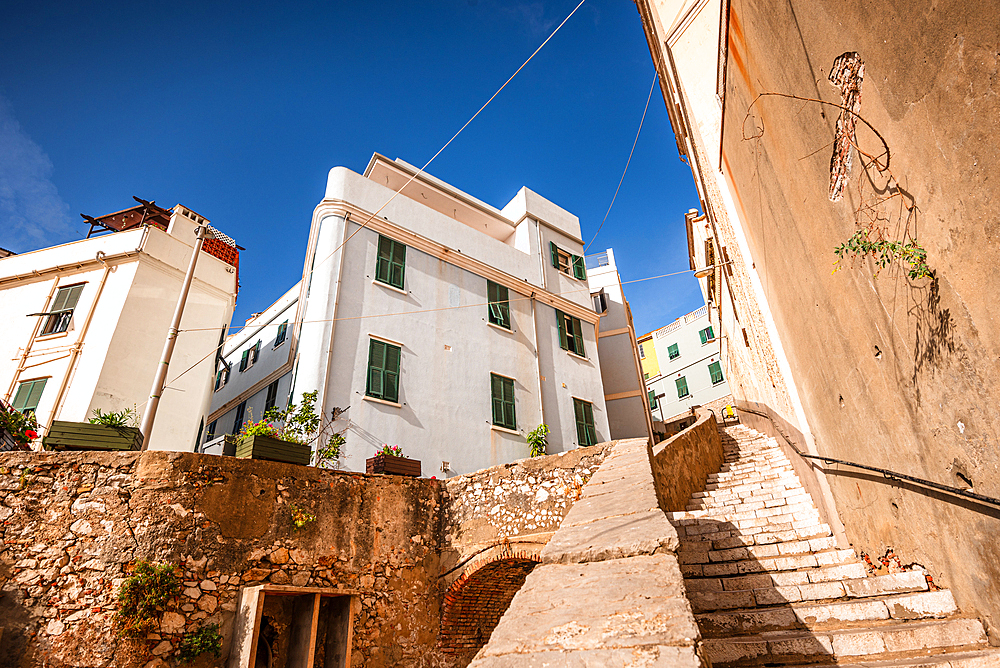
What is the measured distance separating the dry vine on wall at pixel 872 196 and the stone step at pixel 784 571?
2631mm

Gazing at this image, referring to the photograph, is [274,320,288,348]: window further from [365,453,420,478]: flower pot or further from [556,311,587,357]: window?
[556,311,587,357]: window

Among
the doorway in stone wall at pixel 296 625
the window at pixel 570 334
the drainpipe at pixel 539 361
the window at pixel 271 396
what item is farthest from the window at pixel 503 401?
the doorway in stone wall at pixel 296 625

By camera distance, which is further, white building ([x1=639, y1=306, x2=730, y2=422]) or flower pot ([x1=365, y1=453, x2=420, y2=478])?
white building ([x1=639, y1=306, x2=730, y2=422])

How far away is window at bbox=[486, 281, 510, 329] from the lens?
14.8 m

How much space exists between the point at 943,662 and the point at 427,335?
1128cm

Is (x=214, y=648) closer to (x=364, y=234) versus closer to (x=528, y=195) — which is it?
(x=364, y=234)

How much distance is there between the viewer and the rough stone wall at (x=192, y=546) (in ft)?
18.4

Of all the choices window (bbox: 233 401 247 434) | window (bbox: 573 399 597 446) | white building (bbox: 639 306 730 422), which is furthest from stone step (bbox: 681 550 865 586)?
white building (bbox: 639 306 730 422)

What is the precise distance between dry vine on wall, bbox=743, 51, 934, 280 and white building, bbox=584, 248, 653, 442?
14574 mm

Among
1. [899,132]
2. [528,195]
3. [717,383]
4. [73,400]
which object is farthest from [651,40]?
[717,383]

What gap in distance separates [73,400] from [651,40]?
1507 centimetres

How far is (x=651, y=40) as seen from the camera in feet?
39.5

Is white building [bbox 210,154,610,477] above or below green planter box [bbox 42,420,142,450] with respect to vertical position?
above

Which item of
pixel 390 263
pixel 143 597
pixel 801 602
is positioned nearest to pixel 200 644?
pixel 143 597
